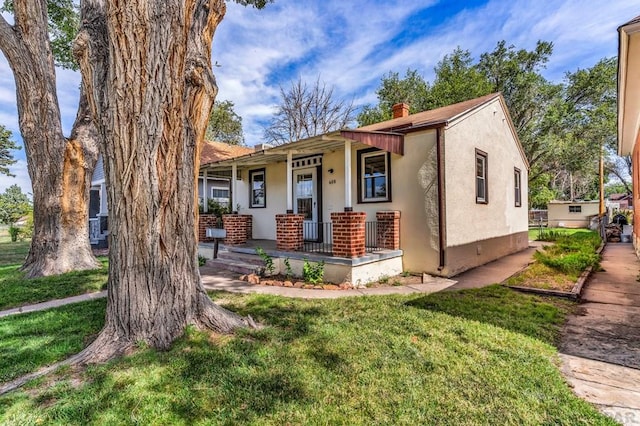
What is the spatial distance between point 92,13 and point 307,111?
19.4 meters

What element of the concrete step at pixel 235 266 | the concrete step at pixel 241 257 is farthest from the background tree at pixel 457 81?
the concrete step at pixel 235 266

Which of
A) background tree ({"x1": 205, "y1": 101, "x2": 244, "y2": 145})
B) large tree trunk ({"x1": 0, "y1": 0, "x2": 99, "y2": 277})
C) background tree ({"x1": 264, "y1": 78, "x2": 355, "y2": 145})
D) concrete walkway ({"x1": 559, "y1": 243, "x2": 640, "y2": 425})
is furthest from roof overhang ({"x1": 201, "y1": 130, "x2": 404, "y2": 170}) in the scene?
background tree ({"x1": 205, "y1": 101, "x2": 244, "y2": 145})

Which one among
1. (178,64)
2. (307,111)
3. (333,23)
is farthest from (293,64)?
(178,64)

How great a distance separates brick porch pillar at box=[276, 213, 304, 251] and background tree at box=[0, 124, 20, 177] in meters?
26.5

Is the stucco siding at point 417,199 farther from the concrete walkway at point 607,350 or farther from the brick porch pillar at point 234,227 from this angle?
the brick porch pillar at point 234,227

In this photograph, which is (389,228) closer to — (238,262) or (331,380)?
(238,262)

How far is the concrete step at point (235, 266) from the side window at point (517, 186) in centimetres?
946

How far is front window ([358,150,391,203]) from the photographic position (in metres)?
7.53

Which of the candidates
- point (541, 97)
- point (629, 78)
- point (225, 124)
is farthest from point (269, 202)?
point (541, 97)

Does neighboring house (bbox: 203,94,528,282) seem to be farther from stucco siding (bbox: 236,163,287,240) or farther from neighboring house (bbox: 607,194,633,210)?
neighboring house (bbox: 607,194,633,210)

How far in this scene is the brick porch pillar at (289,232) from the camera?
7.25m

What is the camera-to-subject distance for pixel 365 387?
242 centimetres

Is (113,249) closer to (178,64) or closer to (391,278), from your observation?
(178,64)

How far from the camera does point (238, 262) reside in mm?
7910
